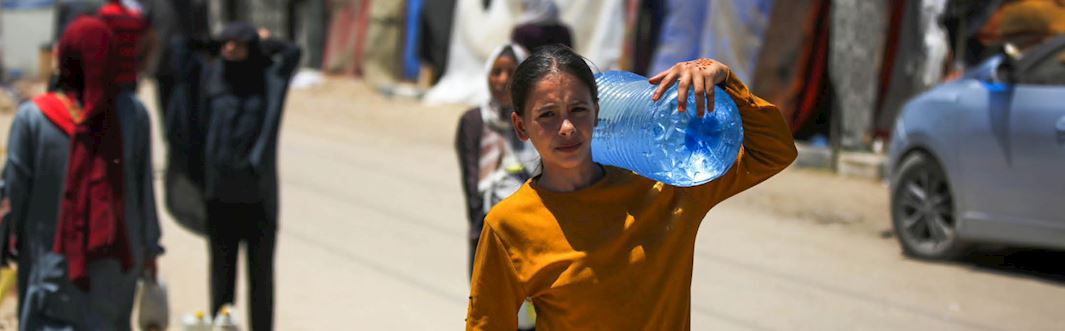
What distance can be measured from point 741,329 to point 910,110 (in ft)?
9.45

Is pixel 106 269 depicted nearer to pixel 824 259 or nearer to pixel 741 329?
pixel 741 329

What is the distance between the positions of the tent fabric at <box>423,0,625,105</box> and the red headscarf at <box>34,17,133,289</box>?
1042cm

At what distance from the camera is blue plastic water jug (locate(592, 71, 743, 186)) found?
2865 mm

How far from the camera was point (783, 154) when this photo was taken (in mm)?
2939

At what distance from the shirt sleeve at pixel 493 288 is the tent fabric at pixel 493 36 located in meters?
12.4

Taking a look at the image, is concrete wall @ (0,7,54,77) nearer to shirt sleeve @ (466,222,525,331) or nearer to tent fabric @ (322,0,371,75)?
tent fabric @ (322,0,371,75)

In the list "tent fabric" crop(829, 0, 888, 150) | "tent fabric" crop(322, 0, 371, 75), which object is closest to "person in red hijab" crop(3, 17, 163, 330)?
"tent fabric" crop(829, 0, 888, 150)

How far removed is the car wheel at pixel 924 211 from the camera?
897 cm

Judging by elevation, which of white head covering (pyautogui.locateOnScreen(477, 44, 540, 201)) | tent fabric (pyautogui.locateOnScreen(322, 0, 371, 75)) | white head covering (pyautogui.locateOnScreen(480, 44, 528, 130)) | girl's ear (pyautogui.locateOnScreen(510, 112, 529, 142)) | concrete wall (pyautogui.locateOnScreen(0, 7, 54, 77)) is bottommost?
concrete wall (pyautogui.locateOnScreen(0, 7, 54, 77))

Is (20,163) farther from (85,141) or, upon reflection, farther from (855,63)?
(855,63)

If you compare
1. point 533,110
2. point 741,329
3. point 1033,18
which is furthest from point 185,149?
point 1033,18

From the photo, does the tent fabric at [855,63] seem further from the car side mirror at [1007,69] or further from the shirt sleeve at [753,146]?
the shirt sleeve at [753,146]

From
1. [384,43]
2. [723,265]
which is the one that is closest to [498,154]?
[723,265]

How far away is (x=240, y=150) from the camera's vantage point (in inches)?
252
